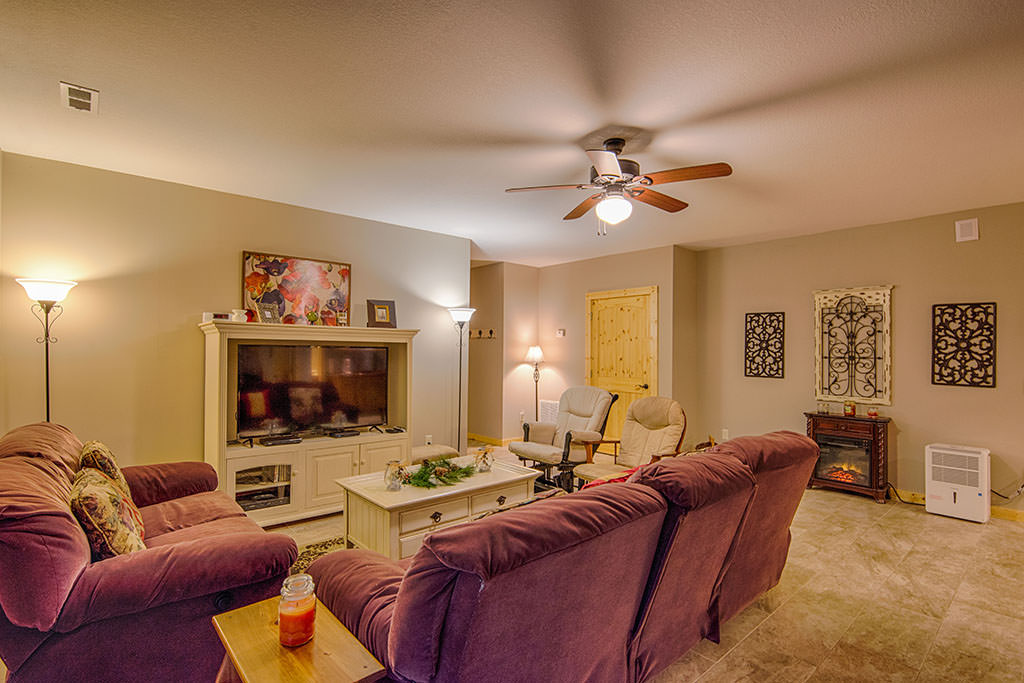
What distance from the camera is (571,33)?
2.01 m

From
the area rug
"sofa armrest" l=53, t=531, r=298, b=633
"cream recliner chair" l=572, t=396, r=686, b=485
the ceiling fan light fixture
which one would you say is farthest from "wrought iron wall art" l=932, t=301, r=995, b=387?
"sofa armrest" l=53, t=531, r=298, b=633

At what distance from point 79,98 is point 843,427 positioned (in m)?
6.12

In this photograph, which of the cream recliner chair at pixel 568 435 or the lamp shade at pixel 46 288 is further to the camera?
the cream recliner chair at pixel 568 435

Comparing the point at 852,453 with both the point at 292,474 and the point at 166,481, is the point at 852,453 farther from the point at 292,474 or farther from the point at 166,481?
the point at 166,481

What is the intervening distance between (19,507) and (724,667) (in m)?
2.59

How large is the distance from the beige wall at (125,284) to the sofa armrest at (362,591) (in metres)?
2.80

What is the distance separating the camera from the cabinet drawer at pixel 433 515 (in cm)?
281

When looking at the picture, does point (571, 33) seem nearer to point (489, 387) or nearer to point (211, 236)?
point (211, 236)

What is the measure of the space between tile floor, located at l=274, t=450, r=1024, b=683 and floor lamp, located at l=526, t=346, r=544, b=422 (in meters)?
3.87

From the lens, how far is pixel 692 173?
9.07 feet

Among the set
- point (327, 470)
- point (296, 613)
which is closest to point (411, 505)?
point (296, 613)

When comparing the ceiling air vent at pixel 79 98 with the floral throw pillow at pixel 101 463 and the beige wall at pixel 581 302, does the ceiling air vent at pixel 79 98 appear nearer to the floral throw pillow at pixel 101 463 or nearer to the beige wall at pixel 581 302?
the floral throw pillow at pixel 101 463

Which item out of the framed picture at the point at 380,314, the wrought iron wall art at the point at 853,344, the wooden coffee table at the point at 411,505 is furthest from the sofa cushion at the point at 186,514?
the wrought iron wall art at the point at 853,344

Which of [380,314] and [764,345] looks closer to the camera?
[380,314]
